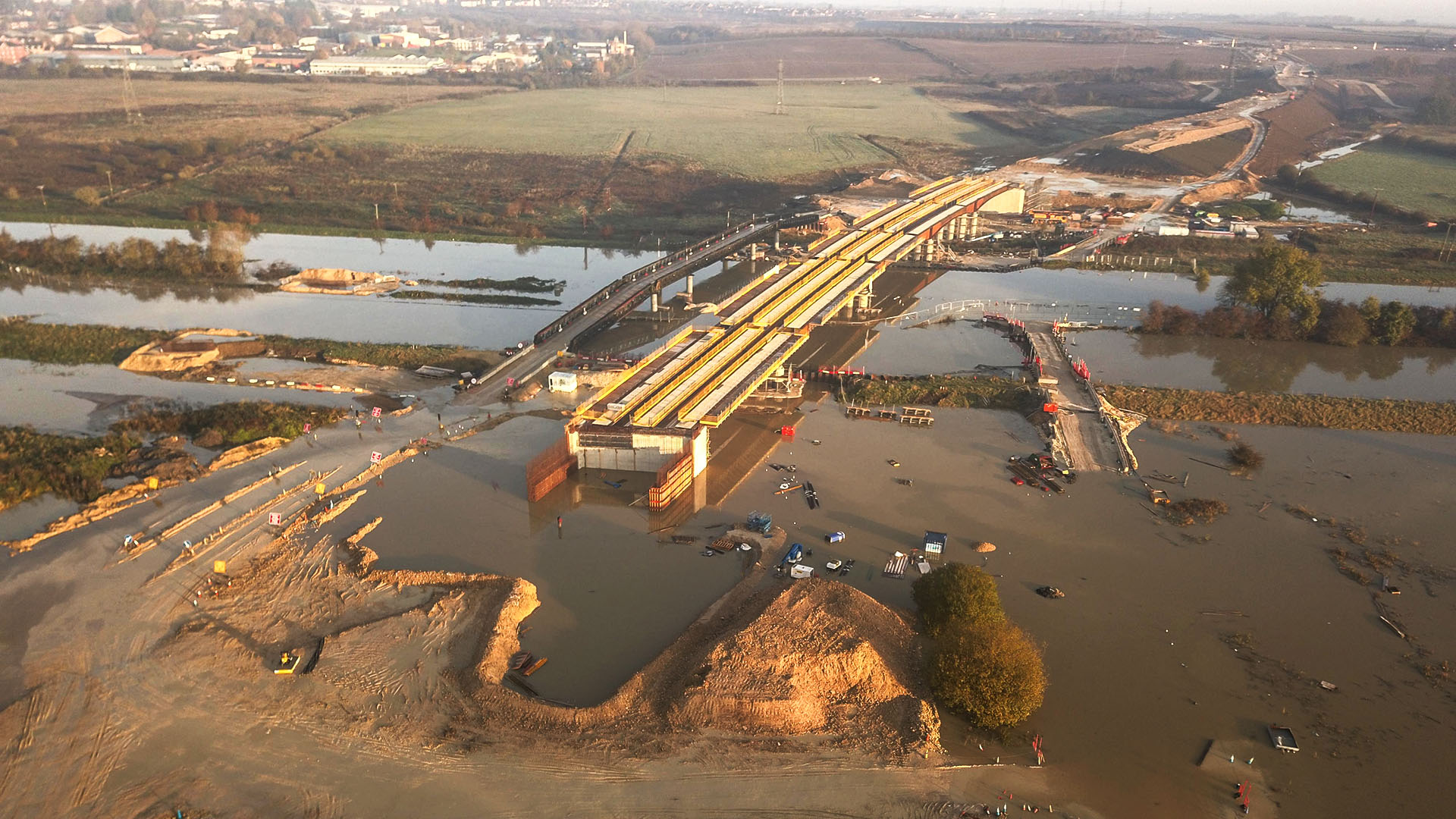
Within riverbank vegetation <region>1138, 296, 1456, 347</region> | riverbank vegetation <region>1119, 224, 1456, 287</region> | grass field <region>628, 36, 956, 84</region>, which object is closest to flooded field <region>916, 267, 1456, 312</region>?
riverbank vegetation <region>1119, 224, 1456, 287</region>

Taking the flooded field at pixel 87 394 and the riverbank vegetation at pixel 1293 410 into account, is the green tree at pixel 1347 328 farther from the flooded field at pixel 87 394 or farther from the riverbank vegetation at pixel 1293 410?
the flooded field at pixel 87 394

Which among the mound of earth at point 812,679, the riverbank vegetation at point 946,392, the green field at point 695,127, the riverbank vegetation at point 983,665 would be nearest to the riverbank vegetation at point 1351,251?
the riverbank vegetation at point 946,392

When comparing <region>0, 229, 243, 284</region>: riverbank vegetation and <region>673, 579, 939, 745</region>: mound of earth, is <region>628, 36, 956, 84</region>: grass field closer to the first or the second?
<region>0, 229, 243, 284</region>: riverbank vegetation

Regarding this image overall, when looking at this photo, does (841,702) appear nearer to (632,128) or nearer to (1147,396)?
(1147,396)

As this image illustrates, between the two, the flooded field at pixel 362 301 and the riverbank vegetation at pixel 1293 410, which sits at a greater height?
the flooded field at pixel 362 301

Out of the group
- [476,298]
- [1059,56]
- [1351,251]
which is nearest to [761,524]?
[476,298]

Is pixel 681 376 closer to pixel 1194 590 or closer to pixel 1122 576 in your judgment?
pixel 1122 576
